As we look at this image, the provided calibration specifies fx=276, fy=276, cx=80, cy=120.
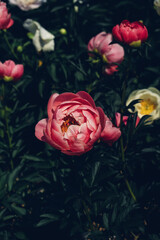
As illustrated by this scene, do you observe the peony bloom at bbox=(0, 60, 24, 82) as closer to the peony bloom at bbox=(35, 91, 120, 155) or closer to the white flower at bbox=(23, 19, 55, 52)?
the white flower at bbox=(23, 19, 55, 52)

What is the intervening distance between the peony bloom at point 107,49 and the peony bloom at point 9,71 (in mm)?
447

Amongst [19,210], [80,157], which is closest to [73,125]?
[80,157]

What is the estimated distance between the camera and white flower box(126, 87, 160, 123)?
1.59 meters

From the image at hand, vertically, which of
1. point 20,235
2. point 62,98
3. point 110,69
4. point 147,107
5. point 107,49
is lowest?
point 20,235

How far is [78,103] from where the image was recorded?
99 centimetres

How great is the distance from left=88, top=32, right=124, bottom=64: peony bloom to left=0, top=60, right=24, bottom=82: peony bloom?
1.46ft

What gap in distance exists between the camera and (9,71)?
1.49 meters

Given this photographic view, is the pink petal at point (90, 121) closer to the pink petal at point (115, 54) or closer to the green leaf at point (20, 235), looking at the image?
the pink petal at point (115, 54)

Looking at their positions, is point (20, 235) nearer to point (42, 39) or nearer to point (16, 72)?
point (16, 72)

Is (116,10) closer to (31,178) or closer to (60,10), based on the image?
(60,10)

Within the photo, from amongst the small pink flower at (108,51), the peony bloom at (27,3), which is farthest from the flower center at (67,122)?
the peony bloom at (27,3)

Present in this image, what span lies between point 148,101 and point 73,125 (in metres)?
0.83

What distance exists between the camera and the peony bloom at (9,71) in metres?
1.47

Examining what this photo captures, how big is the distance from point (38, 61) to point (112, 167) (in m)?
0.89
